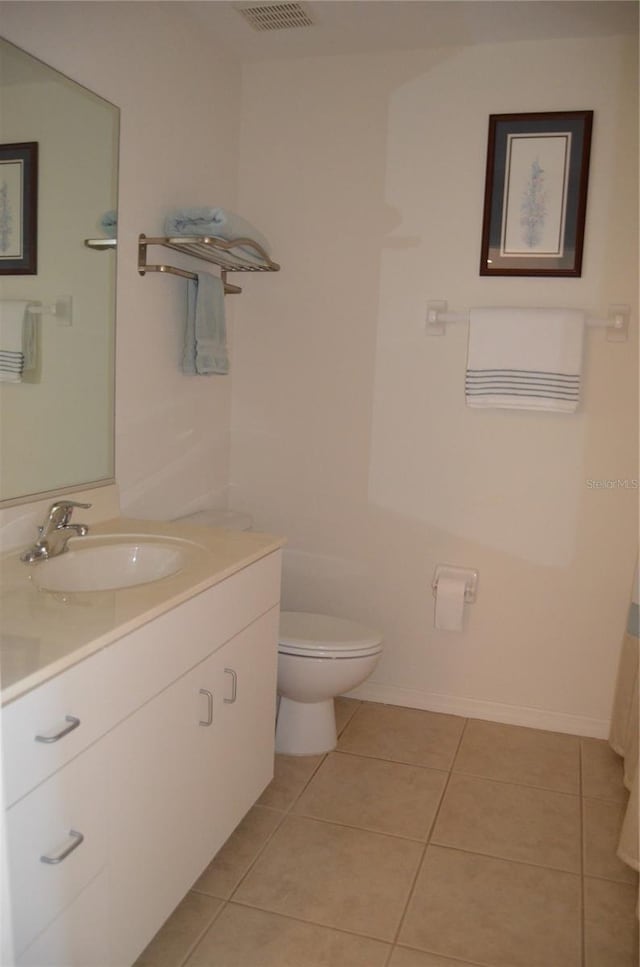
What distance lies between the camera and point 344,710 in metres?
2.85

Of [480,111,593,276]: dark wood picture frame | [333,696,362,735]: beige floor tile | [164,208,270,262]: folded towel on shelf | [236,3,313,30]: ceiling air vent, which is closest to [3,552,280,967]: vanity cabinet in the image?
[333,696,362,735]: beige floor tile

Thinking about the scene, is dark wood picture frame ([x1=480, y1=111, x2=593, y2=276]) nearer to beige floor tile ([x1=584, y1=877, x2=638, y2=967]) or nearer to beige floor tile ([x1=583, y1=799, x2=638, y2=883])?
beige floor tile ([x1=583, y1=799, x2=638, y2=883])

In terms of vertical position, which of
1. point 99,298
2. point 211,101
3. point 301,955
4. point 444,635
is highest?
point 211,101

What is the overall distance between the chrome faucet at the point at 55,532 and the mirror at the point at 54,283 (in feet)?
0.30

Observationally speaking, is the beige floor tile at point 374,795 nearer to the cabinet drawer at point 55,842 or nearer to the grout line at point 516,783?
the grout line at point 516,783

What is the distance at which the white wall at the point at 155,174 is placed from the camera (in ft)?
6.46

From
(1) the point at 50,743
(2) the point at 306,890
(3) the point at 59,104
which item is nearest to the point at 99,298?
(3) the point at 59,104

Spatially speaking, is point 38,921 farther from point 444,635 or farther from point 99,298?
point 444,635

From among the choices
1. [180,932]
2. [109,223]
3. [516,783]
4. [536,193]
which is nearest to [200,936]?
[180,932]

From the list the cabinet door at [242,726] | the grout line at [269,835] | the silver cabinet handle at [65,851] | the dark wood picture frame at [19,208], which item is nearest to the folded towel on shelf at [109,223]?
the dark wood picture frame at [19,208]

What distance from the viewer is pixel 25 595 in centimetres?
148

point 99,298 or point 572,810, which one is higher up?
point 99,298

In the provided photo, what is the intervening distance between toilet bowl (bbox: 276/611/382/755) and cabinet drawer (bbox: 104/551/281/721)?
1.27 feet

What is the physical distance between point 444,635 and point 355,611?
35cm
